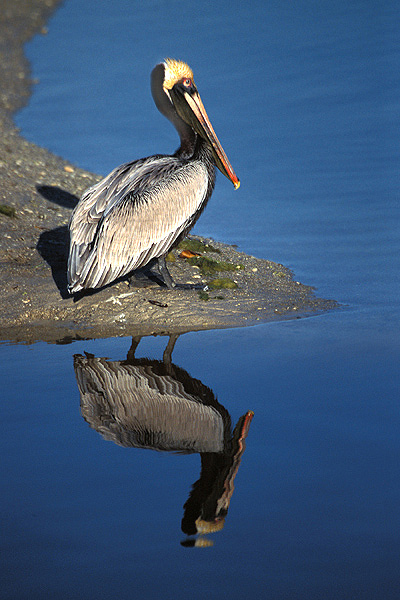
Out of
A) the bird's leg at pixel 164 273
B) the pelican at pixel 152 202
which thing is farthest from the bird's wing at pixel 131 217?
the bird's leg at pixel 164 273

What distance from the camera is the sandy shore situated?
5324mm

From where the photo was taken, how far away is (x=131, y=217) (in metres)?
5.46

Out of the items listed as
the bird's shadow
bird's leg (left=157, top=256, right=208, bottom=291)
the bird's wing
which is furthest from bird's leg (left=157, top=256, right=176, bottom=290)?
the bird's shadow

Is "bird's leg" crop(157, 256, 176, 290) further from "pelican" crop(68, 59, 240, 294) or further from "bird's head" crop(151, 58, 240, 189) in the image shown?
"bird's head" crop(151, 58, 240, 189)

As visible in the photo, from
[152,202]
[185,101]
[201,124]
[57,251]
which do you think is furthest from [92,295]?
[185,101]

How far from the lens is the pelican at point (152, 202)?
5.35 meters

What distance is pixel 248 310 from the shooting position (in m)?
5.48

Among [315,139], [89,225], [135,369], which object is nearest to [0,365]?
[135,369]

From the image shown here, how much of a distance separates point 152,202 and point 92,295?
2.74 feet

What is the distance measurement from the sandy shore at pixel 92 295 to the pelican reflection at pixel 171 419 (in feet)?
1.77

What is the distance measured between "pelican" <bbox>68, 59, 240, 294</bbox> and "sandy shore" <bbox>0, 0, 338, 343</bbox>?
279 mm

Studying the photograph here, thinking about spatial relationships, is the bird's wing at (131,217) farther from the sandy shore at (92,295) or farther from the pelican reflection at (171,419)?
the pelican reflection at (171,419)

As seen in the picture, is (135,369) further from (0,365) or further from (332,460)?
(332,460)

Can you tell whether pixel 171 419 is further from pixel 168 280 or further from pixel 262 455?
pixel 168 280
